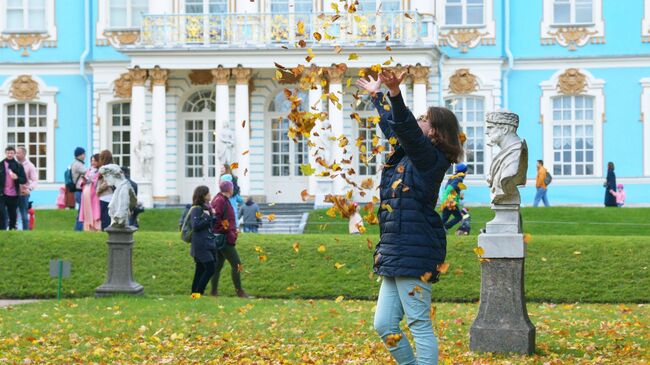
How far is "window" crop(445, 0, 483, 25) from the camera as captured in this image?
33.9 meters

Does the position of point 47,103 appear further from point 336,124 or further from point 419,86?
point 419,86

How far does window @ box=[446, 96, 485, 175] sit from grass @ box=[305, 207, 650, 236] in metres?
5.98

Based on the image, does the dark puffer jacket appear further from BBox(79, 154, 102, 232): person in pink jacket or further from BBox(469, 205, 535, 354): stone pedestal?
BBox(79, 154, 102, 232): person in pink jacket

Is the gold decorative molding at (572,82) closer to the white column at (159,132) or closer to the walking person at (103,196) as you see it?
the white column at (159,132)

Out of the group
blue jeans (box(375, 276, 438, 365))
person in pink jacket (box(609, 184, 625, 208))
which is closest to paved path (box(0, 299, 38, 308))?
blue jeans (box(375, 276, 438, 365))

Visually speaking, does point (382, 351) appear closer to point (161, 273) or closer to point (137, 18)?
point (161, 273)

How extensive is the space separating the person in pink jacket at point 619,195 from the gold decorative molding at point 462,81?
15.7ft

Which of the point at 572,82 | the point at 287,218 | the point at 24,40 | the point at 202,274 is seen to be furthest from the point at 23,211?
the point at 572,82

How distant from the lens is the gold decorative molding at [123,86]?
3416 centimetres

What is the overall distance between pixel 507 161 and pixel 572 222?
1550cm

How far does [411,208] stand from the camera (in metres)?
7.47

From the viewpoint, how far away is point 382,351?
10.4 meters

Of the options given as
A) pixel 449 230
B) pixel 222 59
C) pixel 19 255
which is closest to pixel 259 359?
pixel 19 255

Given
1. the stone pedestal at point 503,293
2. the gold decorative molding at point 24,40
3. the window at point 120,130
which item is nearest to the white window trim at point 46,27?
the gold decorative molding at point 24,40
